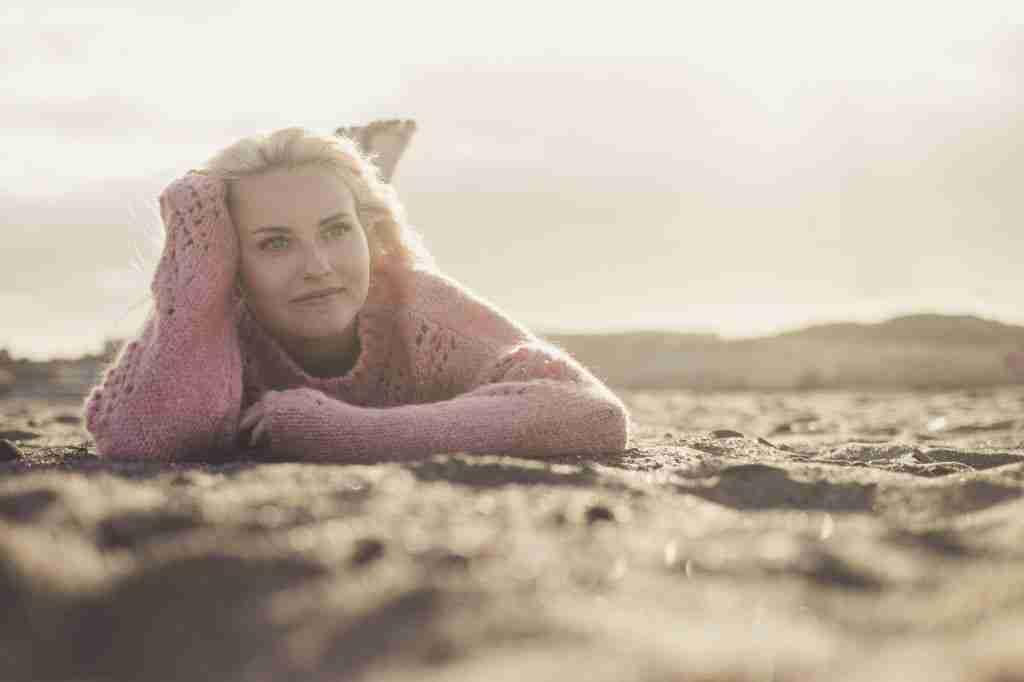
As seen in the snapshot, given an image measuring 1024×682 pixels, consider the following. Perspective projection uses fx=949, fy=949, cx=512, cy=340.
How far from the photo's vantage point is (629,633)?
1.06 metres

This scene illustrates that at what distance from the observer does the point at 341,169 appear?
11.1ft

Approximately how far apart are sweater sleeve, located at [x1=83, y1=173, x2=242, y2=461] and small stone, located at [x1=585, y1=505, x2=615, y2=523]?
1.65 m

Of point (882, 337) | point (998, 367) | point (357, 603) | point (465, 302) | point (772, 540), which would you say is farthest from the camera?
point (882, 337)

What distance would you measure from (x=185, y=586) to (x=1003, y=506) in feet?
4.89

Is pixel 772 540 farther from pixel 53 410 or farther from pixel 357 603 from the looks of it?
pixel 53 410

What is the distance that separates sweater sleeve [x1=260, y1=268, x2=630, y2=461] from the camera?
2662 mm

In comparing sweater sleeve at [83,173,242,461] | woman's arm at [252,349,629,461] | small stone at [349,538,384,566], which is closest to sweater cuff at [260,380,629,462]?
woman's arm at [252,349,629,461]

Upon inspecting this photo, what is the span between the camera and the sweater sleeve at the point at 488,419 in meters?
2.66

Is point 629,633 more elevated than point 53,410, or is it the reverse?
point 629,633

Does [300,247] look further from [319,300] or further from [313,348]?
[313,348]

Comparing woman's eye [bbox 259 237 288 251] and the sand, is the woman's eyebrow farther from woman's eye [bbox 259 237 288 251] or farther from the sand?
the sand

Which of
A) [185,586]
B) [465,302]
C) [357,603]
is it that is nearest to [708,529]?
[357,603]

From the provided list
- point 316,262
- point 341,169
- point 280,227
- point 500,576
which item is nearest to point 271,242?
point 280,227

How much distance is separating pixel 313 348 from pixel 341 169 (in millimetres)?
649
